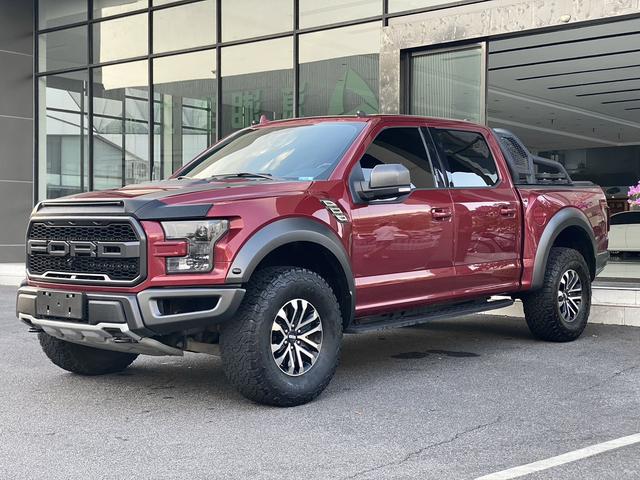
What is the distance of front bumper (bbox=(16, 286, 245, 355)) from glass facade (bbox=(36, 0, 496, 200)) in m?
8.33

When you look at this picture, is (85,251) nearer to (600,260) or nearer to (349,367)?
(349,367)

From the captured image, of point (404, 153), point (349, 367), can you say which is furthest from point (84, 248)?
point (404, 153)

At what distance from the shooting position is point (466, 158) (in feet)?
22.4

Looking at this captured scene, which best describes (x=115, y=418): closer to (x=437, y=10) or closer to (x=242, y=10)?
(x=437, y=10)

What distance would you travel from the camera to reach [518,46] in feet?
57.0

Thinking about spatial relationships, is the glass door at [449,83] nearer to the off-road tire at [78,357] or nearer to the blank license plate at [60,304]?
the off-road tire at [78,357]

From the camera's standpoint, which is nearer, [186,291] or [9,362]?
[186,291]

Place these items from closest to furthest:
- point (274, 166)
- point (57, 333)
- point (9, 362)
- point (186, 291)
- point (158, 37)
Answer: point (186, 291) → point (57, 333) → point (274, 166) → point (9, 362) → point (158, 37)

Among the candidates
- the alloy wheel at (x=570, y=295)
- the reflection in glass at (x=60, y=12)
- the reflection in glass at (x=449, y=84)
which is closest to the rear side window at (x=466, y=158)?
the alloy wheel at (x=570, y=295)

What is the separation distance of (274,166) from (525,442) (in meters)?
2.62

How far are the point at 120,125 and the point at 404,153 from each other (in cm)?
1109

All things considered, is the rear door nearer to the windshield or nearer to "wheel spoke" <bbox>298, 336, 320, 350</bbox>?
the windshield

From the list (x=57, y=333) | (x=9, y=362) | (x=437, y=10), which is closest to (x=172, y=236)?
(x=57, y=333)

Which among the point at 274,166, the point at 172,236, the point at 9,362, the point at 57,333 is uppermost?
the point at 274,166
